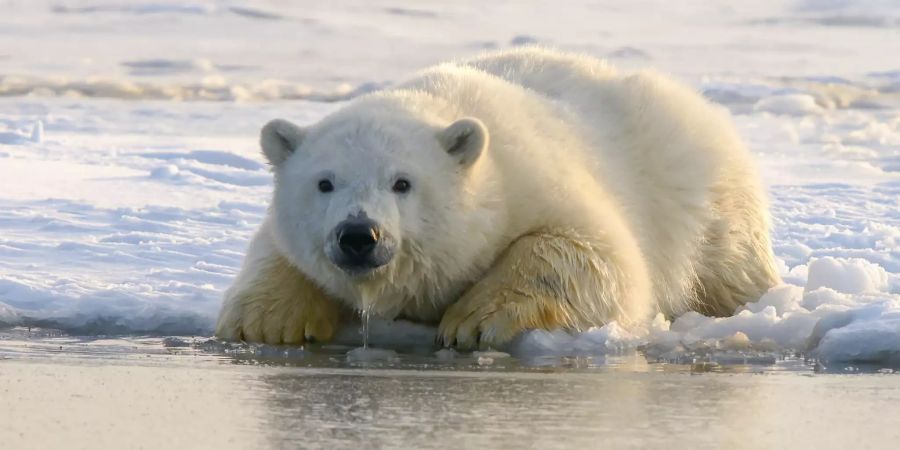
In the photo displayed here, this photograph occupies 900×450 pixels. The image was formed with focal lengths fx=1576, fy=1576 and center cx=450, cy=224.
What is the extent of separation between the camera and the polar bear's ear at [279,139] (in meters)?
6.30

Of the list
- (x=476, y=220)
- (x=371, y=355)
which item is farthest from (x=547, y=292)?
(x=371, y=355)

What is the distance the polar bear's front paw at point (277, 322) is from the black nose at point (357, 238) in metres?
0.66

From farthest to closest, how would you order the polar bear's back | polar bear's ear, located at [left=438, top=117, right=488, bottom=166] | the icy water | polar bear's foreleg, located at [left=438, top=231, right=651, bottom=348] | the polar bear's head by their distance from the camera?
1. the polar bear's back
2. polar bear's ear, located at [left=438, top=117, right=488, bottom=166]
3. polar bear's foreleg, located at [left=438, top=231, right=651, bottom=348]
4. the polar bear's head
5. the icy water

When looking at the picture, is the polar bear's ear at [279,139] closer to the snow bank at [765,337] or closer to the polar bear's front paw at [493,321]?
the polar bear's front paw at [493,321]

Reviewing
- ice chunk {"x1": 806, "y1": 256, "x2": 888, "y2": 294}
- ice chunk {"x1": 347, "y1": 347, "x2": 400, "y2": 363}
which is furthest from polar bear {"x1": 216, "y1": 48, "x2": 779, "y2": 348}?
ice chunk {"x1": 806, "y1": 256, "x2": 888, "y2": 294}

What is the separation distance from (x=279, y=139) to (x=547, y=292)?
1.25 metres

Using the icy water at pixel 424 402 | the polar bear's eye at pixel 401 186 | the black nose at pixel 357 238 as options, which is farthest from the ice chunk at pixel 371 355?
the polar bear's eye at pixel 401 186

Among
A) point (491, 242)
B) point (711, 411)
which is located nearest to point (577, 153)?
point (491, 242)

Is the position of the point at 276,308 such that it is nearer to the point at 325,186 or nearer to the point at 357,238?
the point at 325,186

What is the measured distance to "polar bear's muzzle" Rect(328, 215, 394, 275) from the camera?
223 inches

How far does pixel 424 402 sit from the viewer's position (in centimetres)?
437

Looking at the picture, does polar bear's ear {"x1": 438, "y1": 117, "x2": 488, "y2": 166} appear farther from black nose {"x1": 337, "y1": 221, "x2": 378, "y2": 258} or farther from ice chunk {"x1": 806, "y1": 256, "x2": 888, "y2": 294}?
ice chunk {"x1": 806, "y1": 256, "x2": 888, "y2": 294}

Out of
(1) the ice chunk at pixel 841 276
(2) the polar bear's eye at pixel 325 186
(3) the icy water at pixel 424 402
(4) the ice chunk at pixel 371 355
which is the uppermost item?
(2) the polar bear's eye at pixel 325 186

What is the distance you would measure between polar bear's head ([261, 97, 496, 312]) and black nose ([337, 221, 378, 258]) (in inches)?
0.7
